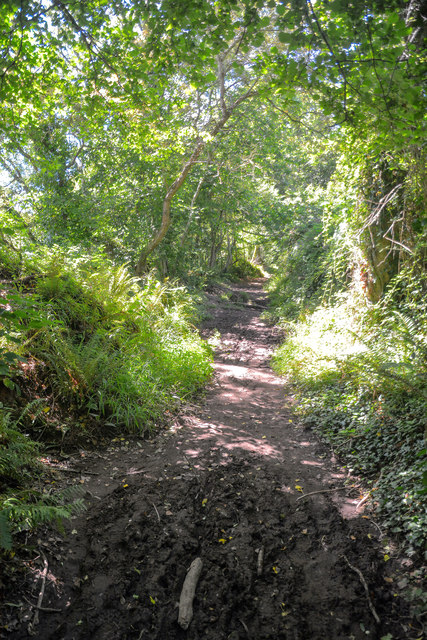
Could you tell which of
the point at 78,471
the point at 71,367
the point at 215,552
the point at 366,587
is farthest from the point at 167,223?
the point at 366,587

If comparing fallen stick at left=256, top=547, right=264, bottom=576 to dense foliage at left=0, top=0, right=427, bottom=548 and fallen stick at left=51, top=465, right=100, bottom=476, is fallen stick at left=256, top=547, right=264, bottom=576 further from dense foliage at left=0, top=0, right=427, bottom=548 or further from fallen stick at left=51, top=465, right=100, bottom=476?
fallen stick at left=51, top=465, right=100, bottom=476

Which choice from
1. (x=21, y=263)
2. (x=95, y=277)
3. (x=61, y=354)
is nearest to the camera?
(x=61, y=354)

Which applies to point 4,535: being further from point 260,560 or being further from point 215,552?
point 260,560

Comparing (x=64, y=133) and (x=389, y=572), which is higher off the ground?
(x=64, y=133)

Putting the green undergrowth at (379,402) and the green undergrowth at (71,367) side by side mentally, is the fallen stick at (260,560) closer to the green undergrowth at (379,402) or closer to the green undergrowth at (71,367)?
the green undergrowth at (379,402)

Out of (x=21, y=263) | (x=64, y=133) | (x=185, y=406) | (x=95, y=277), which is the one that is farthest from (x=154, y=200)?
(x=185, y=406)

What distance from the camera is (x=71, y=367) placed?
13.8ft

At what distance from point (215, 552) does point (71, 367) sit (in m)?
2.50

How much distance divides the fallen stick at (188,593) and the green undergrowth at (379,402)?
4.93 feet

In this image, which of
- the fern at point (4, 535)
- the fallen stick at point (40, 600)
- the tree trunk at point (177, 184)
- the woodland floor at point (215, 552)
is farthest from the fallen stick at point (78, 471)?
the tree trunk at point (177, 184)

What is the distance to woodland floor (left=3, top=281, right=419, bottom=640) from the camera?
215cm

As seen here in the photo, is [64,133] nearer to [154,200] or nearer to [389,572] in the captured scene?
[154,200]

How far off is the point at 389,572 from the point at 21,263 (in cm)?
555

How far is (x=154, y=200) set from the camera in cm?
1246
